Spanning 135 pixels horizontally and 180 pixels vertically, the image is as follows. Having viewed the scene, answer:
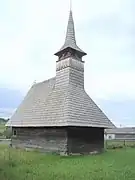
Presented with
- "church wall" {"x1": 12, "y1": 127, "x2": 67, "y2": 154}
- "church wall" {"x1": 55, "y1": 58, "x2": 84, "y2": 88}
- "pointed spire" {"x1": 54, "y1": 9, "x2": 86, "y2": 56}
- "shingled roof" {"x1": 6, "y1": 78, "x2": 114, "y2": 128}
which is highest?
"pointed spire" {"x1": 54, "y1": 9, "x2": 86, "y2": 56}

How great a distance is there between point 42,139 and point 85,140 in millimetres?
3473

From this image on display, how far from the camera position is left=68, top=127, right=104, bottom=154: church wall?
19.9 m

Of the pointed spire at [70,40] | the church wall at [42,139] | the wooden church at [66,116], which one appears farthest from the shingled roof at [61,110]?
the pointed spire at [70,40]

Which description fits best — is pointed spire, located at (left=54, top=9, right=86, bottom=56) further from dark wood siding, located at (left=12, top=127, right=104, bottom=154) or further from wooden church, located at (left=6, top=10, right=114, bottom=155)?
dark wood siding, located at (left=12, top=127, right=104, bottom=154)

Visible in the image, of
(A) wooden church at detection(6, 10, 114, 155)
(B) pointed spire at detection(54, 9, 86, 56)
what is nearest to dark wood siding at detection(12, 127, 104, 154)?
(A) wooden church at detection(6, 10, 114, 155)

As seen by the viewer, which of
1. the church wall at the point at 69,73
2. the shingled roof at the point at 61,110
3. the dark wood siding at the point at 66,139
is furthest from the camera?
the church wall at the point at 69,73

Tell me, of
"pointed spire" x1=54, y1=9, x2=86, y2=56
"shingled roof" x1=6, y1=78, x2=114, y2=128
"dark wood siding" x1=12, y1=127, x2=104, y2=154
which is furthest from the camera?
"pointed spire" x1=54, y1=9, x2=86, y2=56

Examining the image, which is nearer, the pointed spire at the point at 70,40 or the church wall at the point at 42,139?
the church wall at the point at 42,139

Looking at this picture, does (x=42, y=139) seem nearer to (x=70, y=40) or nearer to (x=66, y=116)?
(x=66, y=116)

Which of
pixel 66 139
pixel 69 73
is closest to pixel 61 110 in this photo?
pixel 66 139

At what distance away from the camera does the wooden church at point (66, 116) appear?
1986 centimetres

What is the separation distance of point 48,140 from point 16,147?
5.94m

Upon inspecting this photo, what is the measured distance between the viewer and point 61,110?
801 inches

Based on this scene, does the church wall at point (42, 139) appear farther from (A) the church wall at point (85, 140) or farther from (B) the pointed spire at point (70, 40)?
(B) the pointed spire at point (70, 40)
